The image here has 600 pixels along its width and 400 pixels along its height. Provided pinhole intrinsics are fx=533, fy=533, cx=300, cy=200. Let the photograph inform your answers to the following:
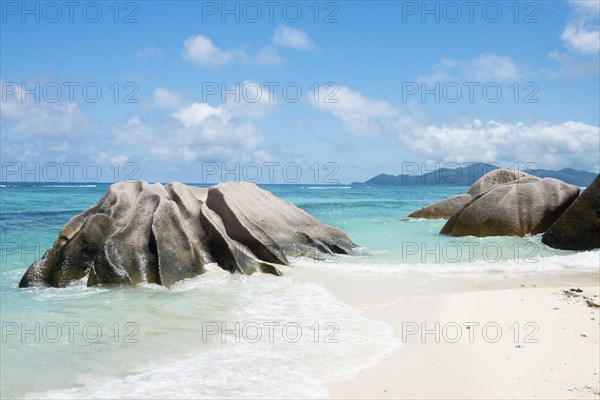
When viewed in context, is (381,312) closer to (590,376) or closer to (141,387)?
(590,376)

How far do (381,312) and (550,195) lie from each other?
1130 centimetres

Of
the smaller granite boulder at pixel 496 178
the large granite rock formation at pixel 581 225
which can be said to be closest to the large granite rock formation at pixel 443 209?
the smaller granite boulder at pixel 496 178

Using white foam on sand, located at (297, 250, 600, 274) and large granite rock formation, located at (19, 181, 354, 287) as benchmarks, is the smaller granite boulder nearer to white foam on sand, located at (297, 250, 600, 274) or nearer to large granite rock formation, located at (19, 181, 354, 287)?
white foam on sand, located at (297, 250, 600, 274)

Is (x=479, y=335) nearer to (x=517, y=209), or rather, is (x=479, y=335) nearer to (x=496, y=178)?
(x=517, y=209)

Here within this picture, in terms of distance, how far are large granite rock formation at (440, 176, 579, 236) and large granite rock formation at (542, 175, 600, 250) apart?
66.3 inches

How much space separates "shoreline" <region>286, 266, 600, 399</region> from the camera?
15.4ft

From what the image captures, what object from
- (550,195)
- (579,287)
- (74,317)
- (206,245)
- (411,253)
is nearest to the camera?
(74,317)

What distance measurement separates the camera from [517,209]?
1645 cm

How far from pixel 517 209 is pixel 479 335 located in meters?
11.3

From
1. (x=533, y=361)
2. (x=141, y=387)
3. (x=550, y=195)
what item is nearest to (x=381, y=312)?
(x=533, y=361)

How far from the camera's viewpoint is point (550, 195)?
54.0 feet

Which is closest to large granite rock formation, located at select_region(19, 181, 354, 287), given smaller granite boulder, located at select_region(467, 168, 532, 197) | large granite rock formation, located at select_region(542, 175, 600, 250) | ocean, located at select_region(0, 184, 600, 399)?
ocean, located at select_region(0, 184, 600, 399)

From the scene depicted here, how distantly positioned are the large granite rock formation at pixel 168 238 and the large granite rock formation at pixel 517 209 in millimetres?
6195

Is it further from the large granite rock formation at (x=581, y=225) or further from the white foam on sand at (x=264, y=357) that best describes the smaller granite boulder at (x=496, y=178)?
the white foam on sand at (x=264, y=357)
